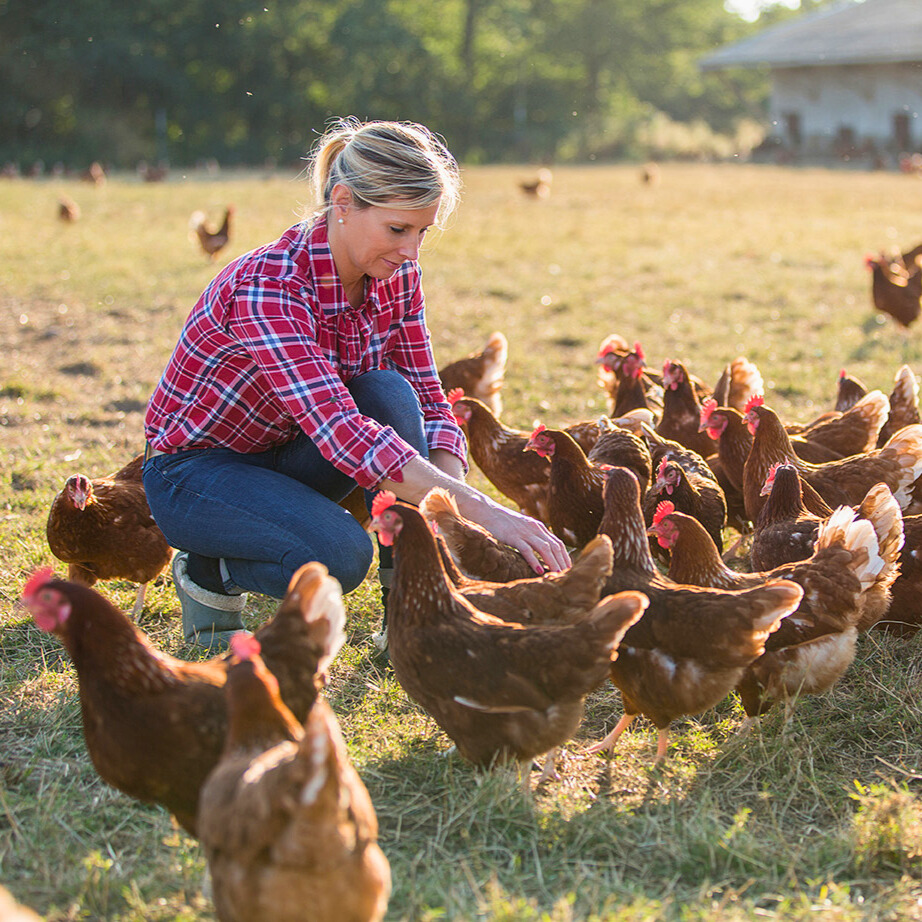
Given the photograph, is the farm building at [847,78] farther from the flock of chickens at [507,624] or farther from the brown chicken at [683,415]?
the flock of chickens at [507,624]

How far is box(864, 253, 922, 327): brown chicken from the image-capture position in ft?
26.8

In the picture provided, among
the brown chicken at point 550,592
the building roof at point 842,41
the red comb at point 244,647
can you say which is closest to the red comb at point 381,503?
the brown chicken at point 550,592

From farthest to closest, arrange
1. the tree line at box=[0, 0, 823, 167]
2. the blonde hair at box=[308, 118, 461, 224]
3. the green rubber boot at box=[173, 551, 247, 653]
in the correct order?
1. the tree line at box=[0, 0, 823, 167]
2. the green rubber boot at box=[173, 551, 247, 653]
3. the blonde hair at box=[308, 118, 461, 224]

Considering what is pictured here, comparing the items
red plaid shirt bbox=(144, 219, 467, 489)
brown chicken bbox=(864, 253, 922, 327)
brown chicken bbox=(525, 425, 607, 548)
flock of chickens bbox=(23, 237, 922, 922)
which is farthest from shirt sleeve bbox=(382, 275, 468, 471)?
brown chicken bbox=(864, 253, 922, 327)

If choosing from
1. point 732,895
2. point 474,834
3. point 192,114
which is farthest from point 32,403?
point 192,114

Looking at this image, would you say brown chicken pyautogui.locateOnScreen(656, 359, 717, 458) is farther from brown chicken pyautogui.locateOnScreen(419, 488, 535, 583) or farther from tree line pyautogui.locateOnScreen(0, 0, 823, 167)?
tree line pyautogui.locateOnScreen(0, 0, 823, 167)

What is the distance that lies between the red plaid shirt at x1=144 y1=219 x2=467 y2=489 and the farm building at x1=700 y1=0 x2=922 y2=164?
91.3 ft

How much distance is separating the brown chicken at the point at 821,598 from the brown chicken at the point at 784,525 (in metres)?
0.20

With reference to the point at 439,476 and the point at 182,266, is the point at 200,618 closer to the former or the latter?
the point at 439,476

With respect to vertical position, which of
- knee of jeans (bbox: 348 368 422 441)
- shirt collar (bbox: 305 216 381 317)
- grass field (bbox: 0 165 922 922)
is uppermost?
shirt collar (bbox: 305 216 381 317)

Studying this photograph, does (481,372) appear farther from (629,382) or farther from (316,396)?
(316,396)

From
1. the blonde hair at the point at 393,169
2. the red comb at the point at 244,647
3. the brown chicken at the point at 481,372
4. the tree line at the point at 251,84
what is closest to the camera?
the red comb at the point at 244,647

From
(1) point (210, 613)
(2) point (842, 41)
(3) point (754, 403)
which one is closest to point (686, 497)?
(3) point (754, 403)

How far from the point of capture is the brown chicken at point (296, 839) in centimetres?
182
